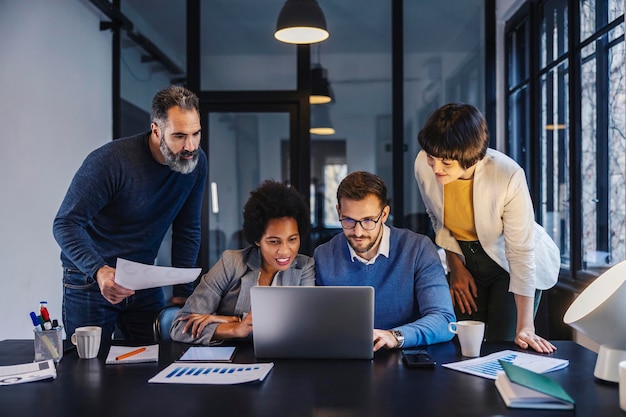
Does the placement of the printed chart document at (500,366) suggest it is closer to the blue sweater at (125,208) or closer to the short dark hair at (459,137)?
the short dark hair at (459,137)

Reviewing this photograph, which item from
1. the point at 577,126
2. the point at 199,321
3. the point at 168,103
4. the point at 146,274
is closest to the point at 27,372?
the point at 146,274

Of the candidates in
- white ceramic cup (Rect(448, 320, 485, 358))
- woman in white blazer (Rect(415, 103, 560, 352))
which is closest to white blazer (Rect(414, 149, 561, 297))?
woman in white blazer (Rect(415, 103, 560, 352))

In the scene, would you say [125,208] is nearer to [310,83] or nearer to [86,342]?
[86,342]

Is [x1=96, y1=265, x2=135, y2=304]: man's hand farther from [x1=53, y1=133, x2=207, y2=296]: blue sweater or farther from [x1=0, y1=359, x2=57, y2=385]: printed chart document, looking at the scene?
[x1=0, y1=359, x2=57, y2=385]: printed chart document

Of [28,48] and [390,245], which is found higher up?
[28,48]

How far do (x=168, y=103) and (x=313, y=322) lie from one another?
3.65 feet

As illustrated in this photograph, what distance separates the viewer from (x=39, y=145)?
4.28 meters

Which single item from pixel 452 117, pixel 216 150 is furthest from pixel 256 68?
pixel 452 117

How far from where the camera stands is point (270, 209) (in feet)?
7.48

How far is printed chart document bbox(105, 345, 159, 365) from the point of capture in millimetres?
1846

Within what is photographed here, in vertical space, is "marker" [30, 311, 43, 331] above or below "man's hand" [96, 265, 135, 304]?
below

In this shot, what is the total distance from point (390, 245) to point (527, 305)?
1.73 ft

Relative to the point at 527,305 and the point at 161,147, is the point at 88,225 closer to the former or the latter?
the point at 161,147

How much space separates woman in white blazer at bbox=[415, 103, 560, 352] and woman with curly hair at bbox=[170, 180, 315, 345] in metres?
0.54
